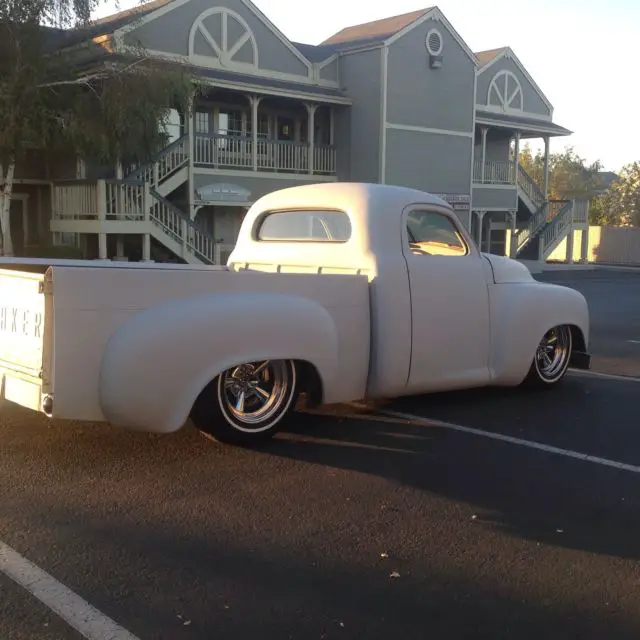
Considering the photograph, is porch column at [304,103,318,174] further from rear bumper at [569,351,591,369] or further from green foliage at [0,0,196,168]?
rear bumper at [569,351,591,369]

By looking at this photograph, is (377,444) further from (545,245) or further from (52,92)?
(545,245)

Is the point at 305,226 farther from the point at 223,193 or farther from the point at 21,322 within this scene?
the point at 223,193

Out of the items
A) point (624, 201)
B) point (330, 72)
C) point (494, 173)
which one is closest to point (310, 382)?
point (330, 72)

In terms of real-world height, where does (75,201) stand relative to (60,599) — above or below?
above

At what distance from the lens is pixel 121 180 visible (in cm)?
1947

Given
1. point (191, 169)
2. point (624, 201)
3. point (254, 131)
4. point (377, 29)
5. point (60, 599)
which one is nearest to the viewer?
point (60, 599)

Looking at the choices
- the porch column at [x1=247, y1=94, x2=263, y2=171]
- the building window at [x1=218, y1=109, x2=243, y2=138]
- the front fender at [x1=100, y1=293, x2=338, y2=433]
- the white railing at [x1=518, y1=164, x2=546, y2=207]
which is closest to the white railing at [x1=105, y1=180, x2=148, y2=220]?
the porch column at [x1=247, y1=94, x2=263, y2=171]

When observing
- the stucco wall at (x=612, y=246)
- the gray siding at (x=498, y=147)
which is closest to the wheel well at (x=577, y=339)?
the gray siding at (x=498, y=147)

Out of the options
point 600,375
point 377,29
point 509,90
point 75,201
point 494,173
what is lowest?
point 600,375

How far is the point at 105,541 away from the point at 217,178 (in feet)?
63.4

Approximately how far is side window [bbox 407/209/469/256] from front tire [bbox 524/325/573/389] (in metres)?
1.41

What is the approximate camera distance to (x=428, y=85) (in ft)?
89.6

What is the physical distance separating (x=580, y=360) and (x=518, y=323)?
123cm

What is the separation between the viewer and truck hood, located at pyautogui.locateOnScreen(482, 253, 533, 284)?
23.4ft
